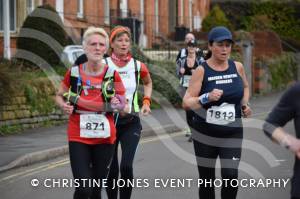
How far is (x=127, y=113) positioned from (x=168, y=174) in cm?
339

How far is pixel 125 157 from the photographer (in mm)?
8297

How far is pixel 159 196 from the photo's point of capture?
31.6ft

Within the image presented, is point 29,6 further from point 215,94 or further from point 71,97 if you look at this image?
point 215,94

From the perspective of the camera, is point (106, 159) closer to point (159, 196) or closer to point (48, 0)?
point (159, 196)

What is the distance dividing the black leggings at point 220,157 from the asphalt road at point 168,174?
193 centimetres

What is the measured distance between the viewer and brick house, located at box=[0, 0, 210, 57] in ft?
86.3

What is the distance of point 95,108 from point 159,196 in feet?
8.15

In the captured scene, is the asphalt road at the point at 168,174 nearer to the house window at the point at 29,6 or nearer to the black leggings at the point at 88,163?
the black leggings at the point at 88,163

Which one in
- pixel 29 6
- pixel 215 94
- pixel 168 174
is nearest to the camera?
pixel 215 94

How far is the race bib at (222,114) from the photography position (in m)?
7.57

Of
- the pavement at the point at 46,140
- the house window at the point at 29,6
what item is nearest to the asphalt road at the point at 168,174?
the pavement at the point at 46,140

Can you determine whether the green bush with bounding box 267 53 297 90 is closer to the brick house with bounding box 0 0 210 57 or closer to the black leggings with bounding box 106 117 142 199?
the brick house with bounding box 0 0 210 57

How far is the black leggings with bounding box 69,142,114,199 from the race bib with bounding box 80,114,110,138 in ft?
0.35

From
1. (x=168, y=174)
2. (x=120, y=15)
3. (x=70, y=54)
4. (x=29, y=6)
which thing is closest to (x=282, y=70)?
(x=120, y=15)
